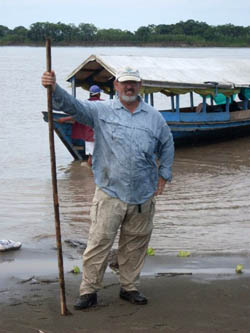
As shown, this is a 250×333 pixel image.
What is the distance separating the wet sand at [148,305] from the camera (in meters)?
4.34

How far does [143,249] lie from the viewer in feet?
15.8

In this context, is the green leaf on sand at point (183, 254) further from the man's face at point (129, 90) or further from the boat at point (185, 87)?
the boat at point (185, 87)

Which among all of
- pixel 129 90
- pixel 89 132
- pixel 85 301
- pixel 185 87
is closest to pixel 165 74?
pixel 185 87

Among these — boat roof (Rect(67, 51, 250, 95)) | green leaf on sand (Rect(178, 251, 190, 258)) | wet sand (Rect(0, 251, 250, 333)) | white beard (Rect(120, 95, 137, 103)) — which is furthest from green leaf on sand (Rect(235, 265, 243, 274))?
boat roof (Rect(67, 51, 250, 95))

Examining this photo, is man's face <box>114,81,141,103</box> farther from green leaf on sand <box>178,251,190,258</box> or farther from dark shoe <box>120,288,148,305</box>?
green leaf on sand <box>178,251,190,258</box>

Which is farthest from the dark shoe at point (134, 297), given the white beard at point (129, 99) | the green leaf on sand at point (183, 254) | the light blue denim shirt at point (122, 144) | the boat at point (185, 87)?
the boat at point (185, 87)

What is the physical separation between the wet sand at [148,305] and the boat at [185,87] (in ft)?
27.3

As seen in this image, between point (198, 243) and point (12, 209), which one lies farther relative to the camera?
point (12, 209)

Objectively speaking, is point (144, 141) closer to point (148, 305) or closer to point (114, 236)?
point (114, 236)

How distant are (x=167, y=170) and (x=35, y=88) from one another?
3079 centimetres

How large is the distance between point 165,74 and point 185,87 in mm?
554

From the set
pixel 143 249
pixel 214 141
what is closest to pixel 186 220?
pixel 143 249

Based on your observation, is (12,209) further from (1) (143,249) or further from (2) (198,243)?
(1) (143,249)

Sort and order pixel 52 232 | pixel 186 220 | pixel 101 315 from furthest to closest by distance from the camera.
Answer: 1. pixel 186 220
2. pixel 52 232
3. pixel 101 315
